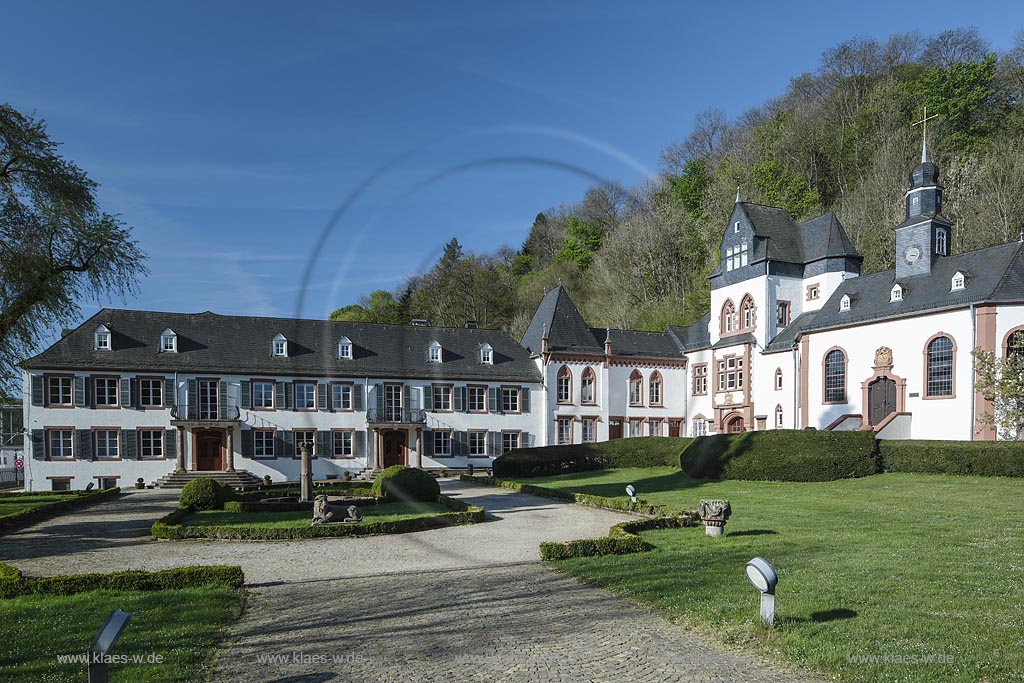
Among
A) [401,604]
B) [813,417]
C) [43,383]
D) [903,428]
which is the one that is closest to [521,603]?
[401,604]

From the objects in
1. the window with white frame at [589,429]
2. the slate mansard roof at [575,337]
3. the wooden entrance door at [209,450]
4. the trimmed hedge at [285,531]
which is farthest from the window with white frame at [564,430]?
the trimmed hedge at [285,531]

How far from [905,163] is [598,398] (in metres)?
29.4

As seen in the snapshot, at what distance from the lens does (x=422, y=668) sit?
760 centimetres

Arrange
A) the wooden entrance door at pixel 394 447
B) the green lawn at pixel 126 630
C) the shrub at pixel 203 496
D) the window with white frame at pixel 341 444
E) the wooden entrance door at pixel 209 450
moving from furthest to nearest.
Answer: the wooden entrance door at pixel 394 447 < the window with white frame at pixel 341 444 < the wooden entrance door at pixel 209 450 < the shrub at pixel 203 496 < the green lawn at pixel 126 630

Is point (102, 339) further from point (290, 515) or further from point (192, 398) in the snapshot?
point (290, 515)

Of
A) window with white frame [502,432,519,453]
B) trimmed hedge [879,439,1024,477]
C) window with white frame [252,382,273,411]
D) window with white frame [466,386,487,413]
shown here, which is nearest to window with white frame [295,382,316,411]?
window with white frame [252,382,273,411]

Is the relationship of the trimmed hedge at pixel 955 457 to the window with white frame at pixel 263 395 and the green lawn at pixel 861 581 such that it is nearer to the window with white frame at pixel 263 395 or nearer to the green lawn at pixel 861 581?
the green lawn at pixel 861 581

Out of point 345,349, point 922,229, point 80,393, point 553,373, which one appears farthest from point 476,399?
point 922,229

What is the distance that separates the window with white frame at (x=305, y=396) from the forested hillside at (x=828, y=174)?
7.46 metres

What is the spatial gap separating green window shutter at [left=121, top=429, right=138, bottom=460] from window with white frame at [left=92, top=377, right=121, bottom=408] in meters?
1.72

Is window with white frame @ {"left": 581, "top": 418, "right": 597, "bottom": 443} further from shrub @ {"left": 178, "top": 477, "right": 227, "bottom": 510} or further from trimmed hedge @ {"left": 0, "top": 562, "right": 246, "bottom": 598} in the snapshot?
trimmed hedge @ {"left": 0, "top": 562, "right": 246, "bottom": 598}

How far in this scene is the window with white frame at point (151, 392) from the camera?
3788 centimetres

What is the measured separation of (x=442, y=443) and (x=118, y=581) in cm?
3186

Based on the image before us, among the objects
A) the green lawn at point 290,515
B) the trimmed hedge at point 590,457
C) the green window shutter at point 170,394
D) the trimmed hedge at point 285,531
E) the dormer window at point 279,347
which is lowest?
the trimmed hedge at point 590,457
